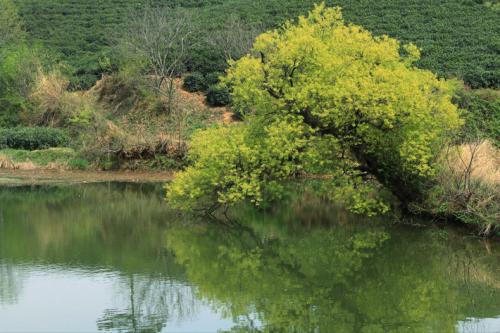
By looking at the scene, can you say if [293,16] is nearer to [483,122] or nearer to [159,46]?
[159,46]

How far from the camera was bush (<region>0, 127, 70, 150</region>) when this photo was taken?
39.8m

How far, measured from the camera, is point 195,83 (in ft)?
162

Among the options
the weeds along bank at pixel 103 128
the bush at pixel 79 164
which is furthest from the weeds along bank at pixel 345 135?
the bush at pixel 79 164

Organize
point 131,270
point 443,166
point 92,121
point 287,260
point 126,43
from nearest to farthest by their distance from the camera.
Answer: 1. point 131,270
2. point 287,260
3. point 443,166
4. point 92,121
5. point 126,43

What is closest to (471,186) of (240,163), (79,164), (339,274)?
(339,274)

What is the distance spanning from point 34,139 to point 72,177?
5.97 m

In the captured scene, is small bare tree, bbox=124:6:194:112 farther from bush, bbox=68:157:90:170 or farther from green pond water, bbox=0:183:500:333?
green pond water, bbox=0:183:500:333

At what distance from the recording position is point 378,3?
204ft

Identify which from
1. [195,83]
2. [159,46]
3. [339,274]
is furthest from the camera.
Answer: [195,83]

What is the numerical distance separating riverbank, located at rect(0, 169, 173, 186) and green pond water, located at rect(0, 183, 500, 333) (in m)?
7.56

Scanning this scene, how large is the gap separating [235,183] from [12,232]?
712 cm

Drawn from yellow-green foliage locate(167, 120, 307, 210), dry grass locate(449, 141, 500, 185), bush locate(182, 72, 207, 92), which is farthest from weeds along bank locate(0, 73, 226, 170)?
dry grass locate(449, 141, 500, 185)

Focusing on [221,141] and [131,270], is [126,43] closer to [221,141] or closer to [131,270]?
[221,141]

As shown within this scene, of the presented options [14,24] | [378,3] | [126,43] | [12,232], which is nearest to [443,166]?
[12,232]
